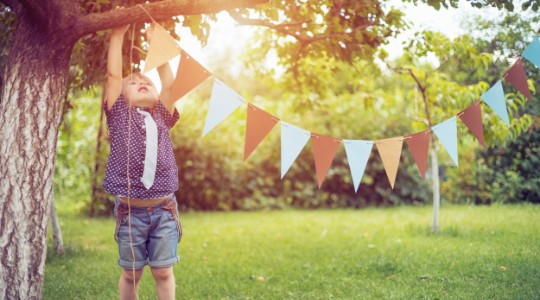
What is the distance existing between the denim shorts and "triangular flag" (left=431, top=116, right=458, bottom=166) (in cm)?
184

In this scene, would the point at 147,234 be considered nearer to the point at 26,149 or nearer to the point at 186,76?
the point at 26,149

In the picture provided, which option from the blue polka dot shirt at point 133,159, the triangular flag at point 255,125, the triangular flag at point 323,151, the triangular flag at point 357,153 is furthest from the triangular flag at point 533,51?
the blue polka dot shirt at point 133,159

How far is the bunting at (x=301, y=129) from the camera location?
9.97 ft

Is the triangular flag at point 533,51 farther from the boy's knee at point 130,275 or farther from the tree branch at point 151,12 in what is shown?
the boy's knee at point 130,275

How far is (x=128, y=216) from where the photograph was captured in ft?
9.39

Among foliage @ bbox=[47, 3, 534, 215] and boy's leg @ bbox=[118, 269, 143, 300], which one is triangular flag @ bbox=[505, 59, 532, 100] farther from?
foliage @ bbox=[47, 3, 534, 215]

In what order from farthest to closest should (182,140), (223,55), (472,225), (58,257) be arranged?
(223,55) < (182,140) < (472,225) < (58,257)

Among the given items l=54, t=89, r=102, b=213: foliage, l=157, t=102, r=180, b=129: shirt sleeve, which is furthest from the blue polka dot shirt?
l=54, t=89, r=102, b=213: foliage

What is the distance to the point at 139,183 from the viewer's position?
283 cm

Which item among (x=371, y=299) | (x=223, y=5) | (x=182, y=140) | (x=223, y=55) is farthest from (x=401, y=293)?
(x=223, y=55)

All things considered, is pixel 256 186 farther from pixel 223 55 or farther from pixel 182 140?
pixel 223 55

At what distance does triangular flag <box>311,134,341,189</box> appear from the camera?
3.47 metres

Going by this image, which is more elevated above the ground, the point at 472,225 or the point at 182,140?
the point at 182,140

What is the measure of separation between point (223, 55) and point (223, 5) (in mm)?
23423
